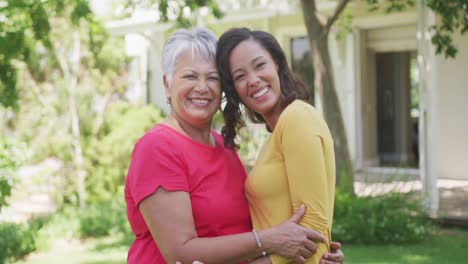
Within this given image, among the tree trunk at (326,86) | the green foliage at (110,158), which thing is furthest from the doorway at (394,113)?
the tree trunk at (326,86)

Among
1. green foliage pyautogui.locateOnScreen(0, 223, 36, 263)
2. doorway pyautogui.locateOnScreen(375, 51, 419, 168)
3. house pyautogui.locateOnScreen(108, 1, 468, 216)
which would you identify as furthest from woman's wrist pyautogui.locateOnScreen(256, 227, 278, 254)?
doorway pyautogui.locateOnScreen(375, 51, 419, 168)

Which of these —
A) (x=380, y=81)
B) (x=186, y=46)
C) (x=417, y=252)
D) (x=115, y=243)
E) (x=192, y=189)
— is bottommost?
(x=115, y=243)

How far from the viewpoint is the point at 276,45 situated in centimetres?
266

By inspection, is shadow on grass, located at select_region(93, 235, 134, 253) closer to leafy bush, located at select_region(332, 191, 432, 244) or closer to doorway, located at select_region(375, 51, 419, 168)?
leafy bush, located at select_region(332, 191, 432, 244)

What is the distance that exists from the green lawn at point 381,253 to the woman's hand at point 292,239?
4.73 metres

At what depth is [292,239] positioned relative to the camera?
2.42 metres

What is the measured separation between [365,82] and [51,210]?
7070 millimetres

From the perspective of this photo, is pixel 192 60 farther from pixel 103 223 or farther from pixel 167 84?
pixel 103 223

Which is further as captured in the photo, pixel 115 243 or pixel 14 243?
pixel 115 243

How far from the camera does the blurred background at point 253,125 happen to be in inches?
312

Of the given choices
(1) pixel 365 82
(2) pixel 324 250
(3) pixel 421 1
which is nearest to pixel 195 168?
(2) pixel 324 250

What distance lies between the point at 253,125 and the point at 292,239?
32.3ft

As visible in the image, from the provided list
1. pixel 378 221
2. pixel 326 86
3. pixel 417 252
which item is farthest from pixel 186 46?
pixel 326 86

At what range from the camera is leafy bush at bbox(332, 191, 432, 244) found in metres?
7.94
